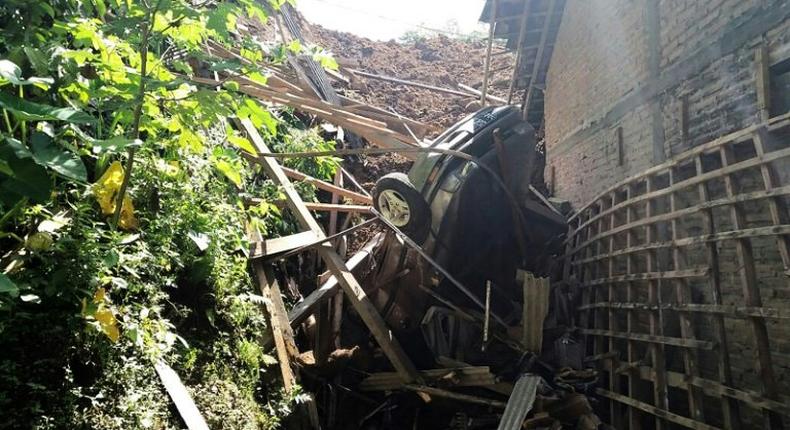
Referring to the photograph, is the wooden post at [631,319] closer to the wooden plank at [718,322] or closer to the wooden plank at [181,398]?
the wooden plank at [718,322]

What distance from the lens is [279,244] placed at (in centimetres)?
400

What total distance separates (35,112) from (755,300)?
3590mm

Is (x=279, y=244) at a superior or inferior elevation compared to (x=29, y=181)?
superior

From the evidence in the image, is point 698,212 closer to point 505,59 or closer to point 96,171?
point 96,171

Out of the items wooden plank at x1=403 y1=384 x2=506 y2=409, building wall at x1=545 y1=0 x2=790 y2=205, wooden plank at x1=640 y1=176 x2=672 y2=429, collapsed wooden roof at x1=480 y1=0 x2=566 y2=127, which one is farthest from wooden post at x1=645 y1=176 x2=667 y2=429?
collapsed wooden roof at x1=480 y1=0 x2=566 y2=127

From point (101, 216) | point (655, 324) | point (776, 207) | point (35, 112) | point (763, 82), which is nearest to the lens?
point (35, 112)

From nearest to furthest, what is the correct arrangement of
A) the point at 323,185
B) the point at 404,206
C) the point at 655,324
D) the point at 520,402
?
the point at 520,402
the point at 655,324
the point at 404,206
the point at 323,185

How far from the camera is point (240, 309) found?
127 inches

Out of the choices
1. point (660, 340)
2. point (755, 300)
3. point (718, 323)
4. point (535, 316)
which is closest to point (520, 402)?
point (535, 316)

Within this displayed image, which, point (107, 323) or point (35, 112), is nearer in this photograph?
point (35, 112)

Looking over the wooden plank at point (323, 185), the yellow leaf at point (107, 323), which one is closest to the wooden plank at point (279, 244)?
the wooden plank at point (323, 185)

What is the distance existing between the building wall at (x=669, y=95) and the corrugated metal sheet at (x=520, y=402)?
1.14m

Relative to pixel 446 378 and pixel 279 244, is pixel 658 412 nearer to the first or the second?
pixel 446 378

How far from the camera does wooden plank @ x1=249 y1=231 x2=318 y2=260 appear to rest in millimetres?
3854
